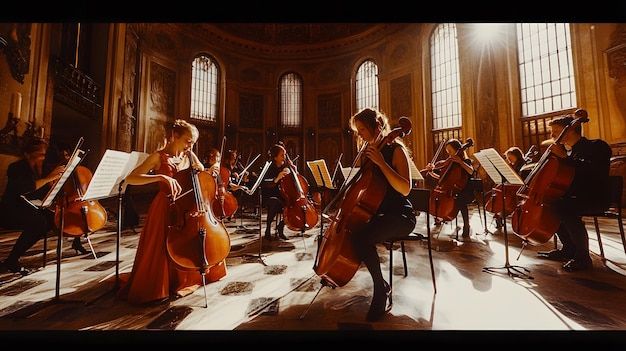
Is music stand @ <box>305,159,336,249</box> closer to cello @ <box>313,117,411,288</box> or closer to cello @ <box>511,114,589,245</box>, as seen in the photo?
Result: cello @ <box>313,117,411,288</box>

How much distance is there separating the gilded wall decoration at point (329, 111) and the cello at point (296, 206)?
32.6 feet

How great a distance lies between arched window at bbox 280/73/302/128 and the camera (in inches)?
532

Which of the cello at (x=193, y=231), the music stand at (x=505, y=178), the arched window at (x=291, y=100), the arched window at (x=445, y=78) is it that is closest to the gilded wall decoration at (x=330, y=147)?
the arched window at (x=291, y=100)

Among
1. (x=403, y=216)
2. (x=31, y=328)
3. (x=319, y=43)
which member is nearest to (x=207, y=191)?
(x=31, y=328)

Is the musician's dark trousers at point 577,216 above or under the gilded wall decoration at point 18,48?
under

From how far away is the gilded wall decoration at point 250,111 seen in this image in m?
12.8

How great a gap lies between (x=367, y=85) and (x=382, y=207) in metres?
12.1

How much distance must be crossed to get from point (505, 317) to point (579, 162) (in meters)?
2.06

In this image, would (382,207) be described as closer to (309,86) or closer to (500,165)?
(500,165)

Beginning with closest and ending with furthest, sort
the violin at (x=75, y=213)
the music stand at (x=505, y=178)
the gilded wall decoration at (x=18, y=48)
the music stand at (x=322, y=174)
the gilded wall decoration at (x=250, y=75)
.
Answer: the music stand at (x=505, y=178) < the violin at (x=75, y=213) < the music stand at (x=322, y=174) < the gilded wall decoration at (x=18, y=48) < the gilded wall decoration at (x=250, y=75)

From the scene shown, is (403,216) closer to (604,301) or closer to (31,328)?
(604,301)

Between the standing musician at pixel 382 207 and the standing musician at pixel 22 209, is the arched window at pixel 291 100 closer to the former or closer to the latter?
the standing musician at pixel 22 209

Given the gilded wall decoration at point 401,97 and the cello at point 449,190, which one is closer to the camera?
the cello at point 449,190

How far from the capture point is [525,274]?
2477mm
